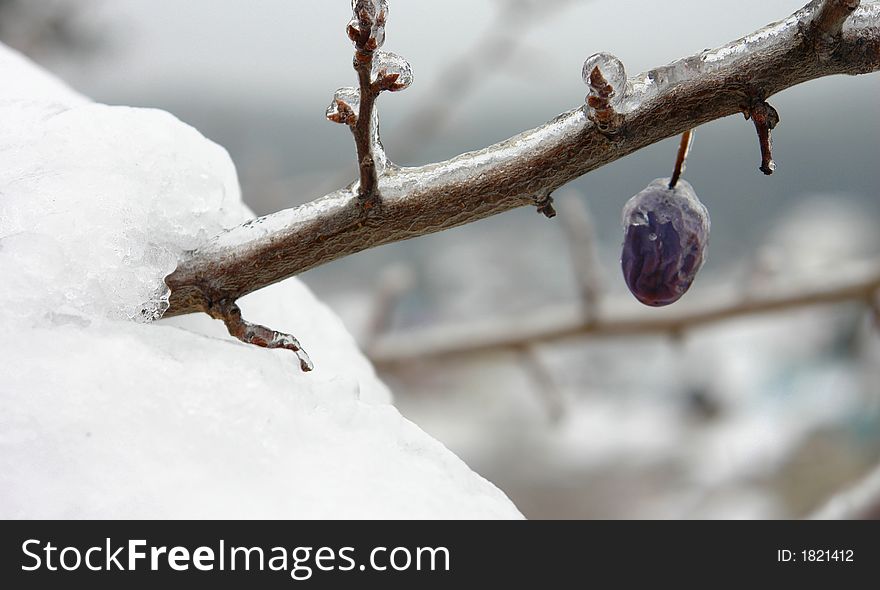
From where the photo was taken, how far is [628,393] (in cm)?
297

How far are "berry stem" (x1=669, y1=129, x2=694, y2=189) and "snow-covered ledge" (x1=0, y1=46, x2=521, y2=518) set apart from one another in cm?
22

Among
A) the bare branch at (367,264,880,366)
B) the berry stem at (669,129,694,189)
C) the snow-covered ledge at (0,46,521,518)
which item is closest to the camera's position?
the snow-covered ledge at (0,46,521,518)

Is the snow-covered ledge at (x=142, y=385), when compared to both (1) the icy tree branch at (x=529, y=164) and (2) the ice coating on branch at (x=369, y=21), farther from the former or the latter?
(2) the ice coating on branch at (x=369, y=21)

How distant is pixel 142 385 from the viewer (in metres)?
0.38

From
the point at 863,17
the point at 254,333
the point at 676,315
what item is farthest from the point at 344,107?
the point at 676,315

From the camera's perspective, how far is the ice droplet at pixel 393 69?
394mm

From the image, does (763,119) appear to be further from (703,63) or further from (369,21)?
(369,21)

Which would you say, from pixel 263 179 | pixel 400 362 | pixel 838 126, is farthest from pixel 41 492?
pixel 838 126

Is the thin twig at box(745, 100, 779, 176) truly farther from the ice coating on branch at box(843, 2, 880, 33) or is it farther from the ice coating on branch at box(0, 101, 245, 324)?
the ice coating on branch at box(0, 101, 245, 324)

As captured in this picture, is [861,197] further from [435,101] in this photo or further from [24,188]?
[24,188]

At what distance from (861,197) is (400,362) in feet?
9.87

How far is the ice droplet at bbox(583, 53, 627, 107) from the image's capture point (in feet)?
1.21

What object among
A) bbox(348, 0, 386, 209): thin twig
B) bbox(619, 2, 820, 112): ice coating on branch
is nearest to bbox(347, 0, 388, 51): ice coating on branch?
bbox(348, 0, 386, 209): thin twig

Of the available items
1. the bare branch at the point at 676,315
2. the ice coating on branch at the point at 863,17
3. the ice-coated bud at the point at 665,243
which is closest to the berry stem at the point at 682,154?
the ice-coated bud at the point at 665,243
